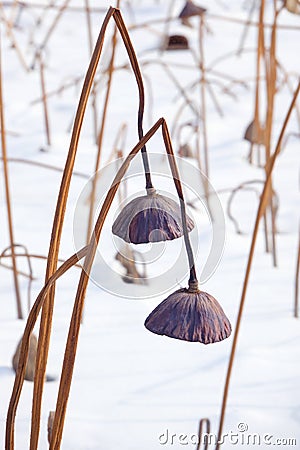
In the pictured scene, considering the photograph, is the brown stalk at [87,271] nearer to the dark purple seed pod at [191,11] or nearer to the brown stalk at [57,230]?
the brown stalk at [57,230]

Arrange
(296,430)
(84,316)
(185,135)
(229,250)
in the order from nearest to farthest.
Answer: (296,430), (84,316), (229,250), (185,135)

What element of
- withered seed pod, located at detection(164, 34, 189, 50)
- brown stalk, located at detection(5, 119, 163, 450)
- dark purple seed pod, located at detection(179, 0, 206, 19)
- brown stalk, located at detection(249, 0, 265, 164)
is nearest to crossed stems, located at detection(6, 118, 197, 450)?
brown stalk, located at detection(5, 119, 163, 450)

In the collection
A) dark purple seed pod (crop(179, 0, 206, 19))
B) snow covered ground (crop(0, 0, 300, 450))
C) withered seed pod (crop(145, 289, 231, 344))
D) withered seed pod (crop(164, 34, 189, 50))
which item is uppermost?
withered seed pod (crop(164, 34, 189, 50))

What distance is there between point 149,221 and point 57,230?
11 centimetres

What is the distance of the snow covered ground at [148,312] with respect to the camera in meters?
1.05

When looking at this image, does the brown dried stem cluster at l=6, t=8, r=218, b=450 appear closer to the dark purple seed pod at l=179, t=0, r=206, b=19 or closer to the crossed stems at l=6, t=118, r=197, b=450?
the crossed stems at l=6, t=118, r=197, b=450

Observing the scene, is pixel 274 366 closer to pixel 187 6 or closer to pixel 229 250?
pixel 229 250

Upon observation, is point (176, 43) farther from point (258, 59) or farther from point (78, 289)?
point (78, 289)

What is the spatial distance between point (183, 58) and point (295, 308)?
5.28 feet

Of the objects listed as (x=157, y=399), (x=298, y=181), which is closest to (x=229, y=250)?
(x=298, y=181)

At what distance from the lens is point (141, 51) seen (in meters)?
2.78

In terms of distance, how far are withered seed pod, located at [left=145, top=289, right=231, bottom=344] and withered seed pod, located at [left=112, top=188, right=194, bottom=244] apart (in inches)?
1.8

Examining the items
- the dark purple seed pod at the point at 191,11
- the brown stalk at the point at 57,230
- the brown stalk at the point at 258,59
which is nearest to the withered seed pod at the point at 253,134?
the brown stalk at the point at 258,59

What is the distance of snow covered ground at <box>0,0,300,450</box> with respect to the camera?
105 centimetres
